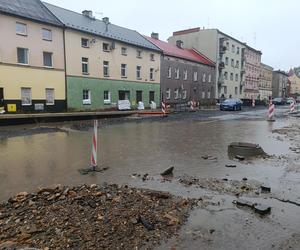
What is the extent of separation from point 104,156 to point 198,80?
4497cm

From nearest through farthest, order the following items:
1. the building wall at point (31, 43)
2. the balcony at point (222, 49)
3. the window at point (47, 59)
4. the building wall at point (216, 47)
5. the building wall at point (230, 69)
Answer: the building wall at point (31, 43), the window at point (47, 59), the building wall at point (216, 47), the balcony at point (222, 49), the building wall at point (230, 69)

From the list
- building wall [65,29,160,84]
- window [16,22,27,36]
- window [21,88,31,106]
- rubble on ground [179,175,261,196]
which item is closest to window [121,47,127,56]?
building wall [65,29,160,84]

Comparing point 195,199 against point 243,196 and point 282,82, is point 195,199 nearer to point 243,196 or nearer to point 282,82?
point 243,196

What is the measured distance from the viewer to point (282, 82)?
10681 cm

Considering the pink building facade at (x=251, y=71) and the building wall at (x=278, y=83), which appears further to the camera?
the building wall at (x=278, y=83)

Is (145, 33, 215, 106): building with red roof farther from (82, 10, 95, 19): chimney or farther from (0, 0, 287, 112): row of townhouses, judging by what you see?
(82, 10, 95, 19): chimney

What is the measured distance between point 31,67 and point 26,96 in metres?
2.51

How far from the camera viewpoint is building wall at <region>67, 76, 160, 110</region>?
30891mm

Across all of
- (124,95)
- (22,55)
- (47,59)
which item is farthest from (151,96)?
(22,55)

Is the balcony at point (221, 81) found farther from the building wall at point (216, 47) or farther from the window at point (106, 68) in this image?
the window at point (106, 68)

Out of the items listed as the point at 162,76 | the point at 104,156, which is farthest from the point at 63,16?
the point at 104,156

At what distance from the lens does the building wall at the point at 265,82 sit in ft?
282

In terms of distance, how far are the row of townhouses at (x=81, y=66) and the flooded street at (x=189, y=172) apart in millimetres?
13913

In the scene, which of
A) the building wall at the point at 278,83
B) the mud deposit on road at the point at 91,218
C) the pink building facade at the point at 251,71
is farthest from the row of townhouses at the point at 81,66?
the building wall at the point at 278,83
